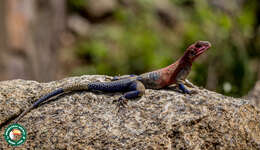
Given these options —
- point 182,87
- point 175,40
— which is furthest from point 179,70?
point 175,40

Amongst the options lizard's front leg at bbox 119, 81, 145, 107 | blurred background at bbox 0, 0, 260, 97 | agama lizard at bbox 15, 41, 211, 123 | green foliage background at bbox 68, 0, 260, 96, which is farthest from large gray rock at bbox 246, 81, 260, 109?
lizard's front leg at bbox 119, 81, 145, 107

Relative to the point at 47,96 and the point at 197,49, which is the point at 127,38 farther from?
the point at 47,96

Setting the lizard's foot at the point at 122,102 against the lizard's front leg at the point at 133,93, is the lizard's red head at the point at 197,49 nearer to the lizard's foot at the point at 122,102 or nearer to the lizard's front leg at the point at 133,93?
the lizard's front leg at the point at 133,93

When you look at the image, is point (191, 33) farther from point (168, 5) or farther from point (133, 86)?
point (133, 86)

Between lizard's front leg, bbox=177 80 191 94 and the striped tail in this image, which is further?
lizard's front leg, bbox=177 80 191 94

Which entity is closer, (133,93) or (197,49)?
(133,93)

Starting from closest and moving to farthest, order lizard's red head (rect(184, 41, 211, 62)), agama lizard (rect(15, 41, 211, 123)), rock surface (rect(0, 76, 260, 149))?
rock surface (rect(0, 76, 260, 149)), agama lizard (rect(15, 41, 211, 123)), lizard's red head (rect(184, 41, 211, 62))

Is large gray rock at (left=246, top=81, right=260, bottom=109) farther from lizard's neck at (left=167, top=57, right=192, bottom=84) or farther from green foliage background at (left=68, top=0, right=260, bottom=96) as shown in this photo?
lizard's neck at (left=167, top=57, right=192, bottom=84)
